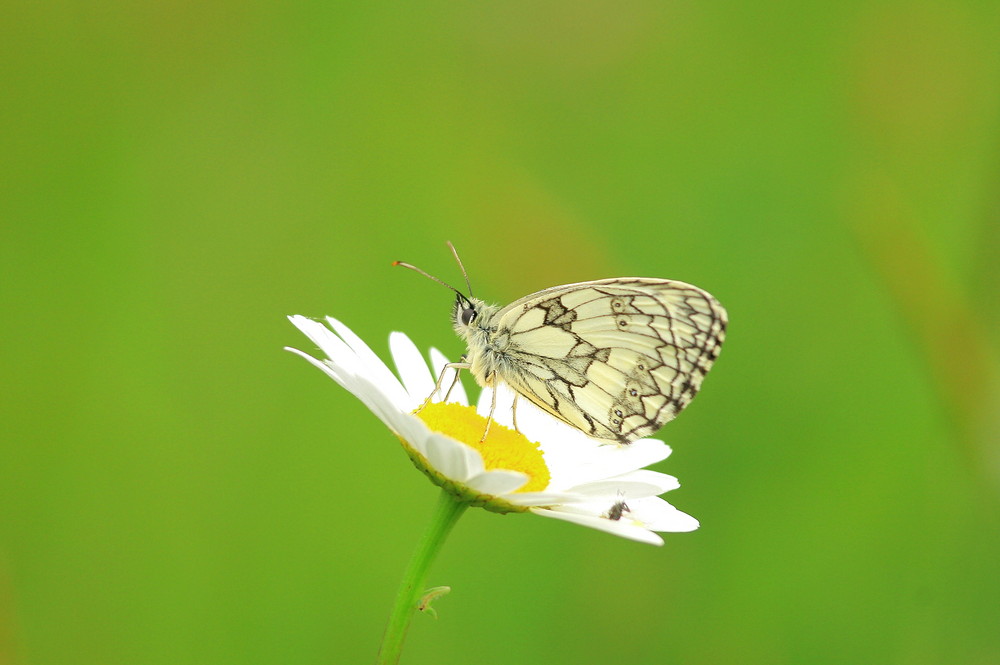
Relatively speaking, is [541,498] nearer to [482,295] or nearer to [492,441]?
[492,441]

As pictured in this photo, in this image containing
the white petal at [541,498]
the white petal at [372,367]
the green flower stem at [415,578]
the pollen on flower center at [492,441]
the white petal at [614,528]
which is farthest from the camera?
the white petal at [372,367]

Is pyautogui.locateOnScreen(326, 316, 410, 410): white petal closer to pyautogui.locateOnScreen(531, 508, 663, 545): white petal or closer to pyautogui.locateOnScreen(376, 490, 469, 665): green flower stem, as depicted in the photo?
pyautogui.locateOnScreen(376, 490, 469, 665): green flower stem

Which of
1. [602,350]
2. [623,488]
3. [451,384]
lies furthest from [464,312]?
[623,488]

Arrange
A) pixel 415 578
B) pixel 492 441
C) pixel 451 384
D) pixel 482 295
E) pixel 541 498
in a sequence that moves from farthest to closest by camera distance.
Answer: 1. pixel 482 295
2. pixel 451 384
3. pixel 492 441
4. pixel 541 498
5. pixel 415 578

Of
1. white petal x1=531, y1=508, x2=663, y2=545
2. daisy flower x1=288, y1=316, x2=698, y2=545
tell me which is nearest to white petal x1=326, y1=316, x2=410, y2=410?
daisy flower x1=288, y1=316, x2=698, y2=545

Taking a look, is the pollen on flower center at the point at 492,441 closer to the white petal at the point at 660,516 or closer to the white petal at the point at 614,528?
the white petal at the point at 660,516

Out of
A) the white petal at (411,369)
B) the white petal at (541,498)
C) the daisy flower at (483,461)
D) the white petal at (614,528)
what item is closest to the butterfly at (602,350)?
the daisy flower at (483,461)
